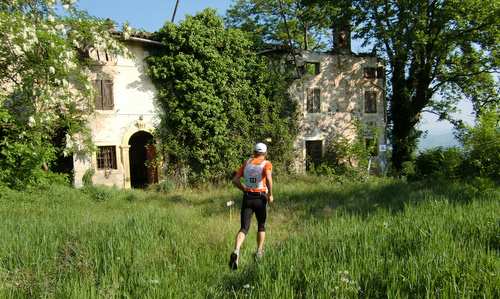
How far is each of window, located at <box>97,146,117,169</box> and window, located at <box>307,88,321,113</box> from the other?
10.5 meters

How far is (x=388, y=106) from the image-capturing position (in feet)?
77.2

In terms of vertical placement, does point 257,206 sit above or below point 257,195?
below

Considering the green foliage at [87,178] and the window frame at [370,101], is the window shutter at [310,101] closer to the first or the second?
the window frame at [370,101]

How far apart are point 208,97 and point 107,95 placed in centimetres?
420

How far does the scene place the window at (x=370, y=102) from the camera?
71.5ft

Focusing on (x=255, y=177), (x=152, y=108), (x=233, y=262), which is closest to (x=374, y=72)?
(x=152, y=108)

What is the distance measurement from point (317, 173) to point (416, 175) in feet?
15.8

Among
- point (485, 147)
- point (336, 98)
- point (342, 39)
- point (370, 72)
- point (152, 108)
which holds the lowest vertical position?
point (485, 147)

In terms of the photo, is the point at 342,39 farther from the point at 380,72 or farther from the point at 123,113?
the point at 123,113

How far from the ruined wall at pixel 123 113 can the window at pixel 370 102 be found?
41.3 feet

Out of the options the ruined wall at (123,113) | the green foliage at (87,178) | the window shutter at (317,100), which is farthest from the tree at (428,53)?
the green foliage at (87,178)

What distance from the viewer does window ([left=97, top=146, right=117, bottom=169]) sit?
1501 centimetres

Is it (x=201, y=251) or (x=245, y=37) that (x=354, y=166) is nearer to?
(x=245, y=37)

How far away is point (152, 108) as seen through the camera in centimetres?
1605
